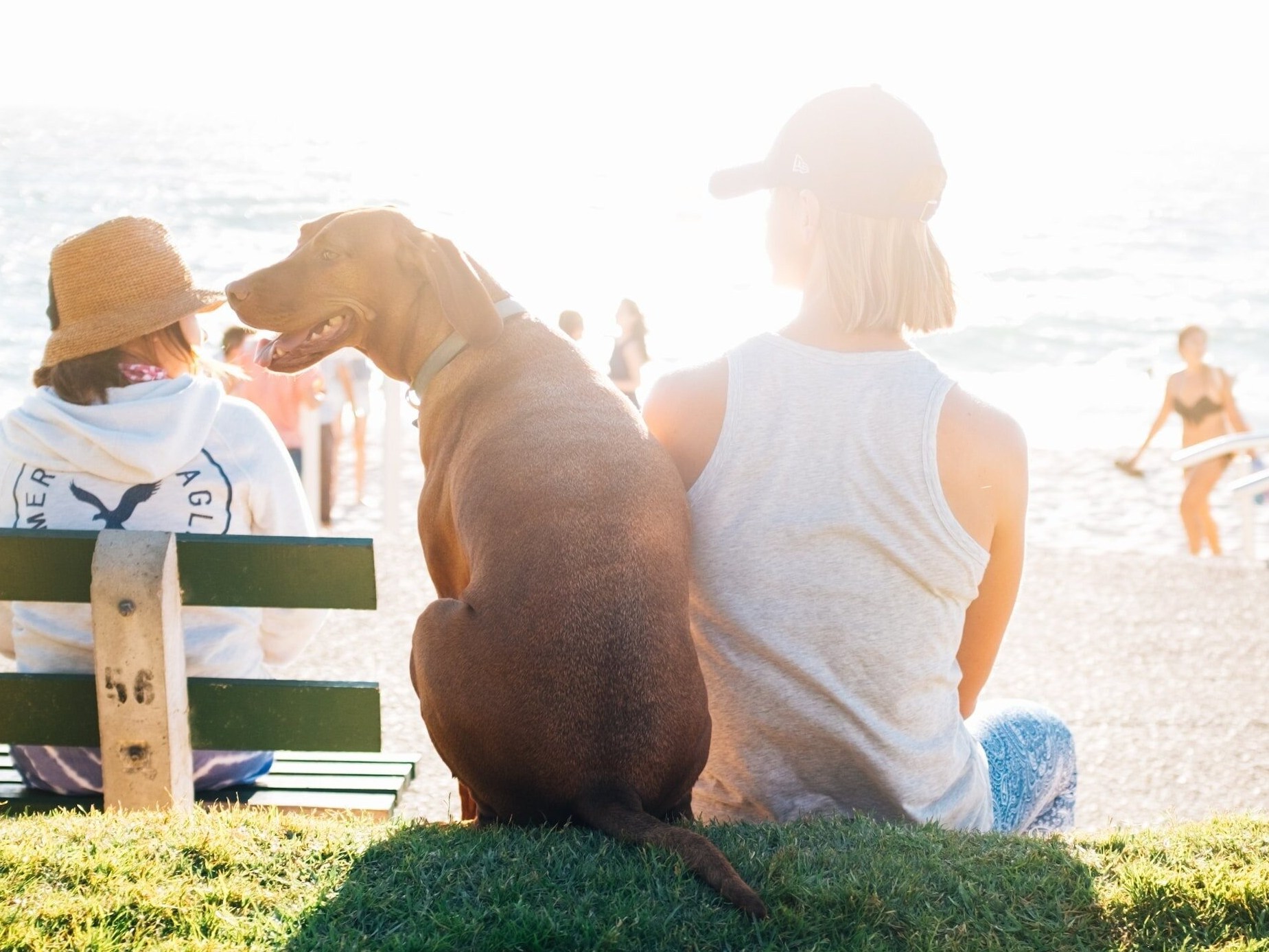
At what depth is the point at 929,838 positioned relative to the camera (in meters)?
2.76

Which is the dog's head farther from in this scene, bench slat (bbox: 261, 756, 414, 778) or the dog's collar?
bench slat (bbox: 261, 756, 414, 778)

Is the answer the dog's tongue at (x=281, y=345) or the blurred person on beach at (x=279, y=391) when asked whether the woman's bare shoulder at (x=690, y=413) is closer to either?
the dog's tongue at (x=281, y=345)

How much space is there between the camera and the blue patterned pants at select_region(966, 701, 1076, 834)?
325cm

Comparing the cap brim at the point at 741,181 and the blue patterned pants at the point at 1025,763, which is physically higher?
the cap brim at the point at 741,181

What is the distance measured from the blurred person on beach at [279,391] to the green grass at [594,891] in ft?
25.4

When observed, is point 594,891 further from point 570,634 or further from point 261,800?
point 261,800

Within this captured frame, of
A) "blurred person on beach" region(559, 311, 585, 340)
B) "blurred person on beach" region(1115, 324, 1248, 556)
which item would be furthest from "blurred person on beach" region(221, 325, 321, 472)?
"blurred person on beach" region(1115, 324, 1248, 556)

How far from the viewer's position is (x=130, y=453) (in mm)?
3512

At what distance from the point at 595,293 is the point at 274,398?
28.1 meters

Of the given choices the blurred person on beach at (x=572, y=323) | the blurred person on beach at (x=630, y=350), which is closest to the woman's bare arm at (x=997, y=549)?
the blurred person on beach at (x=572, y=323)

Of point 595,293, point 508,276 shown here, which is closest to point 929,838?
point 595,293

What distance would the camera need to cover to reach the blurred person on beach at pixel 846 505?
2789 mm

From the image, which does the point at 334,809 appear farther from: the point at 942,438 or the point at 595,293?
the point at 595,293

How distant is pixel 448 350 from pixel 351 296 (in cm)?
42
